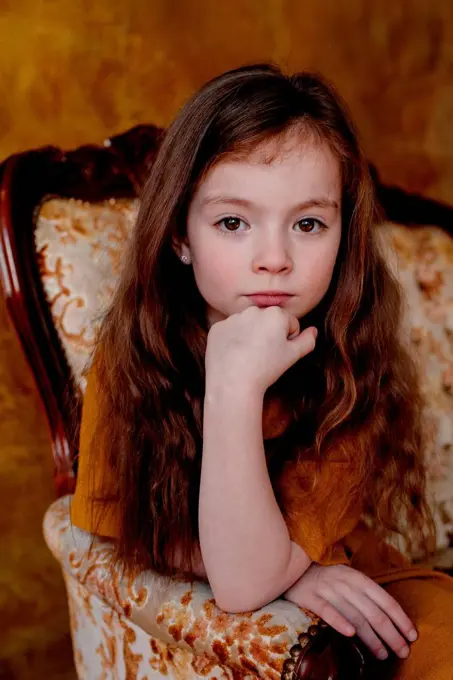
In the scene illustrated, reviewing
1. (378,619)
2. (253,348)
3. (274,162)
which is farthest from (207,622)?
(274,162)

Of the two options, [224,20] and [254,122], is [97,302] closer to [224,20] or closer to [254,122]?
[254,122]

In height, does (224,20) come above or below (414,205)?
above

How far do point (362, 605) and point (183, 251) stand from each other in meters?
0.48

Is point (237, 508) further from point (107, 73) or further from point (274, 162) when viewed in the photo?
point (107, 73)

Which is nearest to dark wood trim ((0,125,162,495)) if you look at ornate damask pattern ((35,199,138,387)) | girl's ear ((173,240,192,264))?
ornate damask pattern ((35,199,138,387))

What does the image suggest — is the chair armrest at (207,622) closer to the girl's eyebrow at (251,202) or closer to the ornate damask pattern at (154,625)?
the ornate damask pattern at (154,625)

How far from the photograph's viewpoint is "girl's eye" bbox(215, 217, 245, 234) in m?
0.90

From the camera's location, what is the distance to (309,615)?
84 centimetres

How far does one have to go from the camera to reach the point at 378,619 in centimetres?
89

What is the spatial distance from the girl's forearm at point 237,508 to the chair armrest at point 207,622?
0.03 metres

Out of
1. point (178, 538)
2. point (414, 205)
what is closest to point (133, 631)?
point (178, 538)

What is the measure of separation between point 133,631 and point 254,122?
0.67 m

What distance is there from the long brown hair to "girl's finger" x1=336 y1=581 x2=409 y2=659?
0.15 m

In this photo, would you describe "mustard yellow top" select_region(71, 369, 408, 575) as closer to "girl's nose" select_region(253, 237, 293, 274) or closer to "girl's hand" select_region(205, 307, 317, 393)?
"girl's hand" select_region(205, 307, 317, 393)
